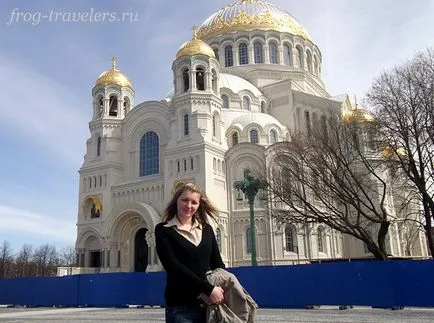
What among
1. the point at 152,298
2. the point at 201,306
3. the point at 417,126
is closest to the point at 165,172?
the point at 152,298

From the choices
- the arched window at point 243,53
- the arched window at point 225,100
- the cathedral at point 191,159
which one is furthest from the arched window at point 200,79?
the arched window at point 243,53

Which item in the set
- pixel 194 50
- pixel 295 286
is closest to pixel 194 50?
pixel 194 50

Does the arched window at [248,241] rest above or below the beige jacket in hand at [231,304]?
above

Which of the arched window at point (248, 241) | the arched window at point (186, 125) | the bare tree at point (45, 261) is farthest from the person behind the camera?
the bare tree at point (45, 261)

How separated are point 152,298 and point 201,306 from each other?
1717 centimetres

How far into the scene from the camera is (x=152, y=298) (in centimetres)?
1958

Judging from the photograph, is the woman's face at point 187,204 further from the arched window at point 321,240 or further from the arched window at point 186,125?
the arched window at point 321,240

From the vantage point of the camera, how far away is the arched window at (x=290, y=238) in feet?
106

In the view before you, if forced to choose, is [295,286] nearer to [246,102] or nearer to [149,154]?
[149,154]

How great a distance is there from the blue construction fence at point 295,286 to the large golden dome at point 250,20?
33101 millimetres

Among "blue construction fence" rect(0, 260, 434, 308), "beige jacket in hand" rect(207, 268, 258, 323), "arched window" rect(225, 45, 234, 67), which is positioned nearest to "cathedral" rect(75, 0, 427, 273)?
"arched window" rect(225, 45, 234, 67)

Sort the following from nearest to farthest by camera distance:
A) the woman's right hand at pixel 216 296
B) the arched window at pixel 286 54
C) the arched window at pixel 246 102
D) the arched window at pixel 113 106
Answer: the woman's right hand at pixel 216 296
the arched window at pixel 113 106
the arched window at pixel 246 102
the arched window at pixel 286 54

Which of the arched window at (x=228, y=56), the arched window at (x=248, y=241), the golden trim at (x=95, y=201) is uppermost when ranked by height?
the arched window at (x=228, y=56)

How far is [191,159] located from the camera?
32.9m
